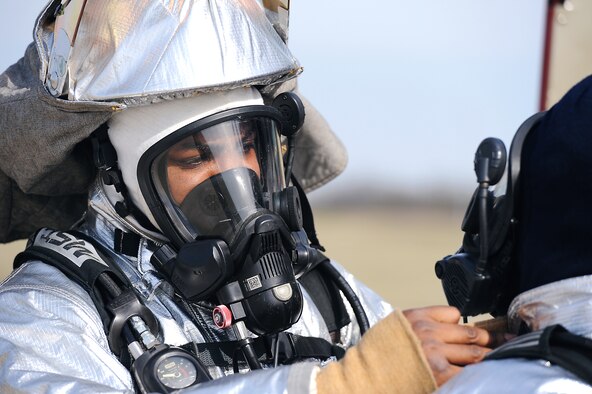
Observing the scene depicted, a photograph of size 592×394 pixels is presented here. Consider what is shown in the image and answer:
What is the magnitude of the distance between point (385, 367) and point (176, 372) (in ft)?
1.86

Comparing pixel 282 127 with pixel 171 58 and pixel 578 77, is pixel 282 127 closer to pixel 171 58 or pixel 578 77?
pixel 171 58

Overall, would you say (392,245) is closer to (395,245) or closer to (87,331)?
(395,245)

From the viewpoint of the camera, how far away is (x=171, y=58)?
2.50m

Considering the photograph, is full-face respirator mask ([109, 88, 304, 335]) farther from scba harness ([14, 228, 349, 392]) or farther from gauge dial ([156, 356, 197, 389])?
gauge dial ([156, 356, 197, 389])

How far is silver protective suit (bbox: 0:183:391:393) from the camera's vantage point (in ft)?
6.64

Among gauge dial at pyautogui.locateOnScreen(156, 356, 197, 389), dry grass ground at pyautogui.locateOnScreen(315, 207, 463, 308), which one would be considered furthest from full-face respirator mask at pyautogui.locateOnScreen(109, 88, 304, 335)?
dry grass ground at pyautogui.locateOnScreen(315, 207, 463, 308)

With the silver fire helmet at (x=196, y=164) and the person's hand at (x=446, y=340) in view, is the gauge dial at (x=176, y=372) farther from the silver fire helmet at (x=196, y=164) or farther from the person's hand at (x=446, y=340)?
the person's hand at (x=446, y=340)

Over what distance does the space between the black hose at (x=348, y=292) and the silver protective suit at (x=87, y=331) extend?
11cm

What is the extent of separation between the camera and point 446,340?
198 cm

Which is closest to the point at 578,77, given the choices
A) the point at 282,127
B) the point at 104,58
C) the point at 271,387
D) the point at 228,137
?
the point at 282,127

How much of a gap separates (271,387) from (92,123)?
3.09 ft

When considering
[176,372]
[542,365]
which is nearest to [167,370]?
[176,372]

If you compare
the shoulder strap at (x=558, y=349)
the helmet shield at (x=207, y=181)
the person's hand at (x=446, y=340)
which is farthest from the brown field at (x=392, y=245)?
the shoulder strap at (x=558, y=349)

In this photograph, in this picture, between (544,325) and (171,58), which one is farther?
(171,58)
